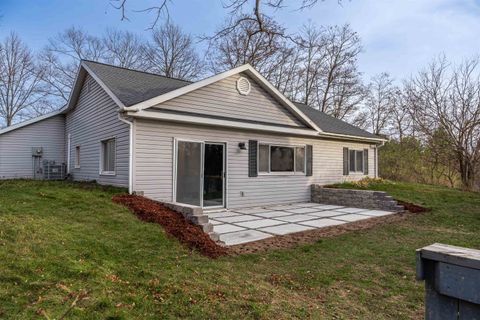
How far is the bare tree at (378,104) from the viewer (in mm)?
23594

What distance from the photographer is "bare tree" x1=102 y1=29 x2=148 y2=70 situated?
22281 mm

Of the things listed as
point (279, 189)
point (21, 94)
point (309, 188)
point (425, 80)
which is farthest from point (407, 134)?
point (21, 94)

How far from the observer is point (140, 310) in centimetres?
274

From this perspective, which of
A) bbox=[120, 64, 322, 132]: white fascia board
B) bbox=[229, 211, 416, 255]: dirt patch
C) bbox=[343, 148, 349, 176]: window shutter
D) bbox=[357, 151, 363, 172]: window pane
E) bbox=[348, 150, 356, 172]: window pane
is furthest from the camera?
bbox=[357, 151, 363, 172]: window pane

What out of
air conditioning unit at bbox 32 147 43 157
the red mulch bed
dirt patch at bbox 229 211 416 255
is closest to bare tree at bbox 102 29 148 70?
air conditioning unit at bbox 32 147 43 157

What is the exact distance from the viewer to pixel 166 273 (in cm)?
361

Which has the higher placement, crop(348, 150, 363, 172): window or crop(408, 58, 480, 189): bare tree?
crop(408, 58, 480, 189): bare tree

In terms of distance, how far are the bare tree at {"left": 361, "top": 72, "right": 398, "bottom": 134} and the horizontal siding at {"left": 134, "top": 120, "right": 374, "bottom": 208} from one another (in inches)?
481

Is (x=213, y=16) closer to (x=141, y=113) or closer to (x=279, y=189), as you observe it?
(x=141, y=113)

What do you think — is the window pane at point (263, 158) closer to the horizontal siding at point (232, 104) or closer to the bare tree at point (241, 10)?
the horizontal siding at point (232, 104)

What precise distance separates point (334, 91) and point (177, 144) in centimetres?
1835

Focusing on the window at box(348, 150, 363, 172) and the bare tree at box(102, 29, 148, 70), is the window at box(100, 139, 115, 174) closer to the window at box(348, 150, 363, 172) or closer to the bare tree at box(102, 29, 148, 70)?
the window at box(348, 150, 363, 172)

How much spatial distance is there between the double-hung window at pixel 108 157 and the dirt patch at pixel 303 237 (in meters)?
4.71

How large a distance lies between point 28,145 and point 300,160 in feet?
31.1
